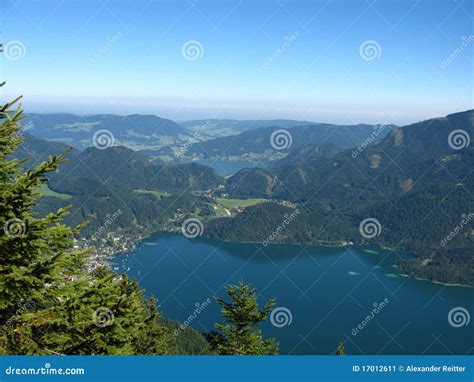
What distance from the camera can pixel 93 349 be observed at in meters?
7.01

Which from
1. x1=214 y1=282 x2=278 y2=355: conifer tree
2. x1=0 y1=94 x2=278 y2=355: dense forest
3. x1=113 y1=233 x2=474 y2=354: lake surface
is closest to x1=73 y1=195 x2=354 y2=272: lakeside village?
x1=113 y1=233 x2=474 y2=354: lake surface

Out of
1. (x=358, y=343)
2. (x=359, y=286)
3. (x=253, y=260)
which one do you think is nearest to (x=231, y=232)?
(x=253, y=260)

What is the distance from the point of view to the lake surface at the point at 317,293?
8244 centimetres

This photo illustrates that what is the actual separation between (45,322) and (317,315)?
91.1 m

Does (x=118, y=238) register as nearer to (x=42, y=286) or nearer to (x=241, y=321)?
(x=241, y=321)

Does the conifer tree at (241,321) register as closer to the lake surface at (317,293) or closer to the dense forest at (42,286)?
the dense forest at (42,286)

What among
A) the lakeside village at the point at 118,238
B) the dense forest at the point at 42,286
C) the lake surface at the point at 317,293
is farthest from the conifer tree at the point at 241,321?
the lakeside village at the point at 118,238

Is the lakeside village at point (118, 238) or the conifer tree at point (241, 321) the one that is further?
the lakeside village at point (118, 238)

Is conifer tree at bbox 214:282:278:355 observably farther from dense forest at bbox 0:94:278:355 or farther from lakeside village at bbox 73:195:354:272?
lakeside village at bbox 73:195:354:272

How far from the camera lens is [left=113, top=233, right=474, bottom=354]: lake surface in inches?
3246

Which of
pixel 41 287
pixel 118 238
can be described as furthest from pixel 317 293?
pixel 41 287

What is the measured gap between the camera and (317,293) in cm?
10494

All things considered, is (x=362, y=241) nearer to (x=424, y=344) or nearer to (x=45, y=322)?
(x=424, y=344)

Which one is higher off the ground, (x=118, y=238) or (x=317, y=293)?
(x=317, y=293)
